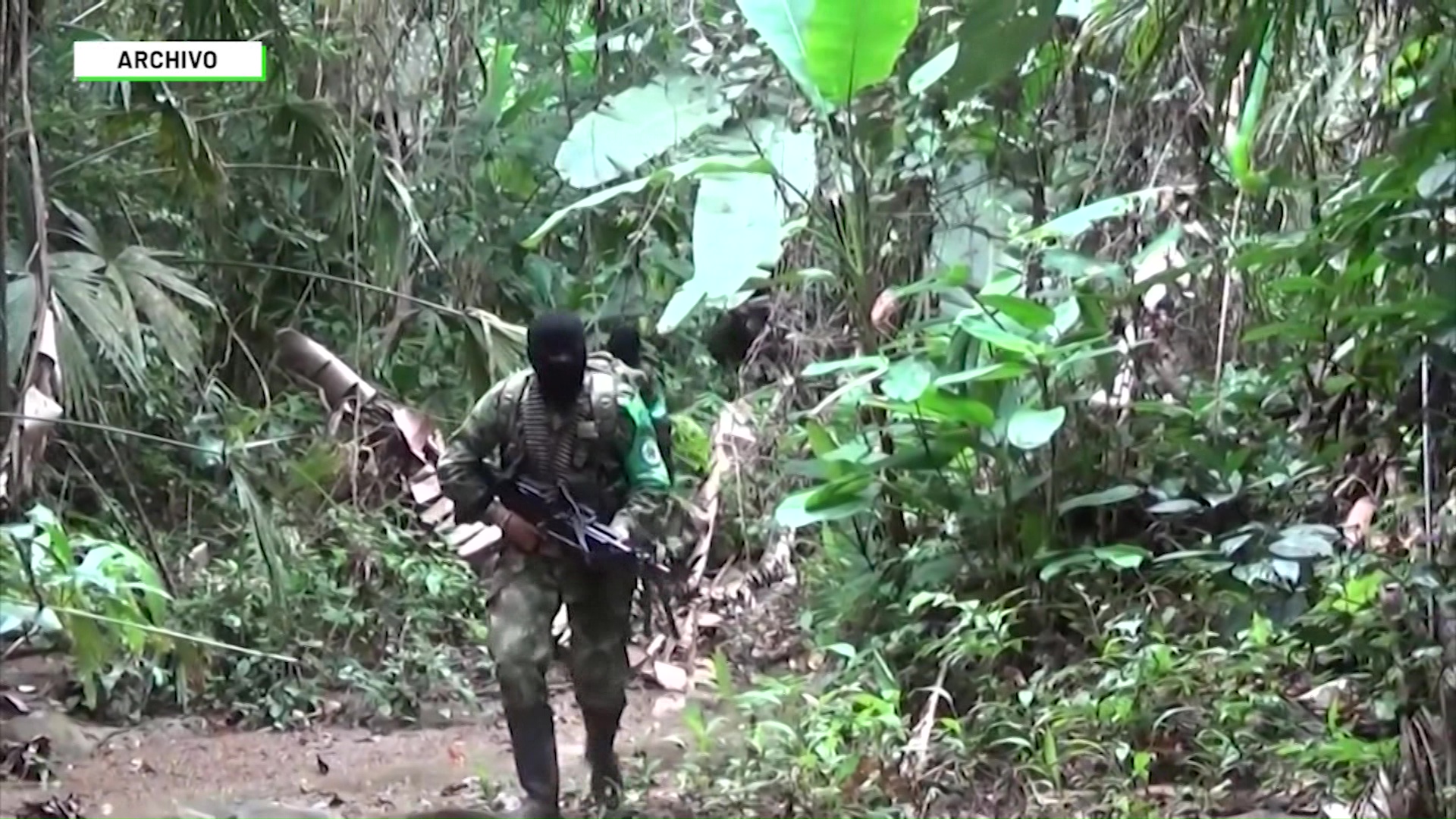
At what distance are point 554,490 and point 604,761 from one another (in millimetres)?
877

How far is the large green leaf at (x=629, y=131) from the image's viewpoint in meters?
6.51

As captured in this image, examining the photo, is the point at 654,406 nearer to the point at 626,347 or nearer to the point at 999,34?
the point at 626,347

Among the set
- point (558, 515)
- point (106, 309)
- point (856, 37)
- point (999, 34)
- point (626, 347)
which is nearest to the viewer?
point (999, 34)

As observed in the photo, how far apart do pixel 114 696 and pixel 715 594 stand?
264 centimetres

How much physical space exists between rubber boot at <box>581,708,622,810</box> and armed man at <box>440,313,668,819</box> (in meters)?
0.11

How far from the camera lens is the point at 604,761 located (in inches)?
183

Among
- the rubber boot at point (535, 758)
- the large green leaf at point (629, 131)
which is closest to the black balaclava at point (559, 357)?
the rubber boot at point (535, 758)

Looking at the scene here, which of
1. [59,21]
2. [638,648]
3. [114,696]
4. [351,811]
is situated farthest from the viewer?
[638,648]

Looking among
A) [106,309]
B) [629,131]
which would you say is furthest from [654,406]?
[629,131]

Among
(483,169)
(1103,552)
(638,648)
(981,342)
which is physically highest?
(483,169)

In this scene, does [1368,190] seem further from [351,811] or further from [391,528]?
[391,528]

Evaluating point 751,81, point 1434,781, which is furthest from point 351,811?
point 751,81

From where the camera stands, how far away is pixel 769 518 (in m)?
7.08

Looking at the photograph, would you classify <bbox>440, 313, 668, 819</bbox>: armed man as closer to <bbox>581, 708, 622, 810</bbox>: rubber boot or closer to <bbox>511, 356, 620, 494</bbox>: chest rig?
<bbox>511, 356, 620, 494</bbox>: chest rig
